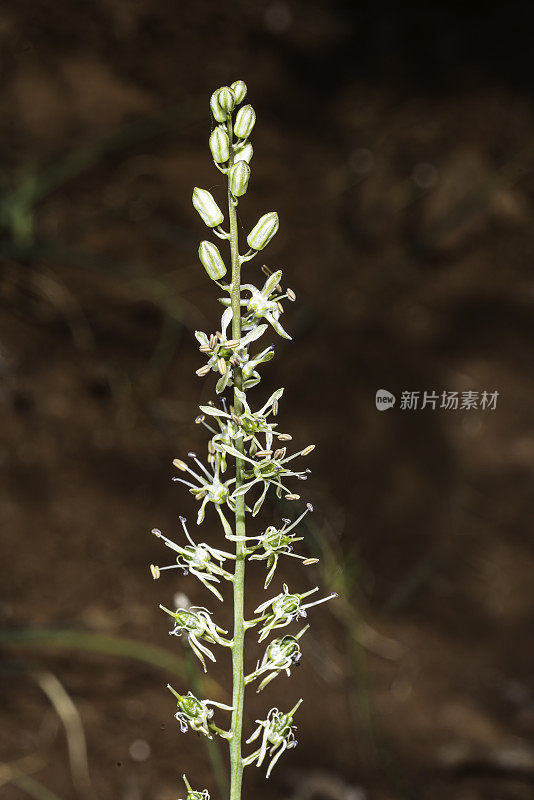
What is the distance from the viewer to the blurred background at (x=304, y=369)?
65 centimetres

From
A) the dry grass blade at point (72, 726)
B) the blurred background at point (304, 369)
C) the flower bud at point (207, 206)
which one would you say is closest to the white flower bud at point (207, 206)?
the flower bud at point (207, 206)

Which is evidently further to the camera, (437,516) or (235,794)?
(437,516)

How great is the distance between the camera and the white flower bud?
239 mm

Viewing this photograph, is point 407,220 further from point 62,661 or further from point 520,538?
point 62,661

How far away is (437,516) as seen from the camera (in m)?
0.73

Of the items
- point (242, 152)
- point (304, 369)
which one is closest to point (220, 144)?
point (242, 152)

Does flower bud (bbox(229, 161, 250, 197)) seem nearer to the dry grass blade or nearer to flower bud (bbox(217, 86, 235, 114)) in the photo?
flower bud (bbox(217, 86, 235, 114))

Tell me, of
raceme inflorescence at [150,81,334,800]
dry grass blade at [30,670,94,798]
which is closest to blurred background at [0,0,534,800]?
dry grass blade at [30,670,94,798]

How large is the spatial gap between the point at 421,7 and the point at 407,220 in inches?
8.2

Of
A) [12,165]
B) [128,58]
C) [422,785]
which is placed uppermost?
[128,58]

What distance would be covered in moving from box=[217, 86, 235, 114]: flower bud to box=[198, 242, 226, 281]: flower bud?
0.16ft

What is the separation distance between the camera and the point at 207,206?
0.79 ft

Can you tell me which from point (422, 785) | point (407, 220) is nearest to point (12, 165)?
point (407, 220)

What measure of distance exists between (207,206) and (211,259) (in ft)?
0.08
